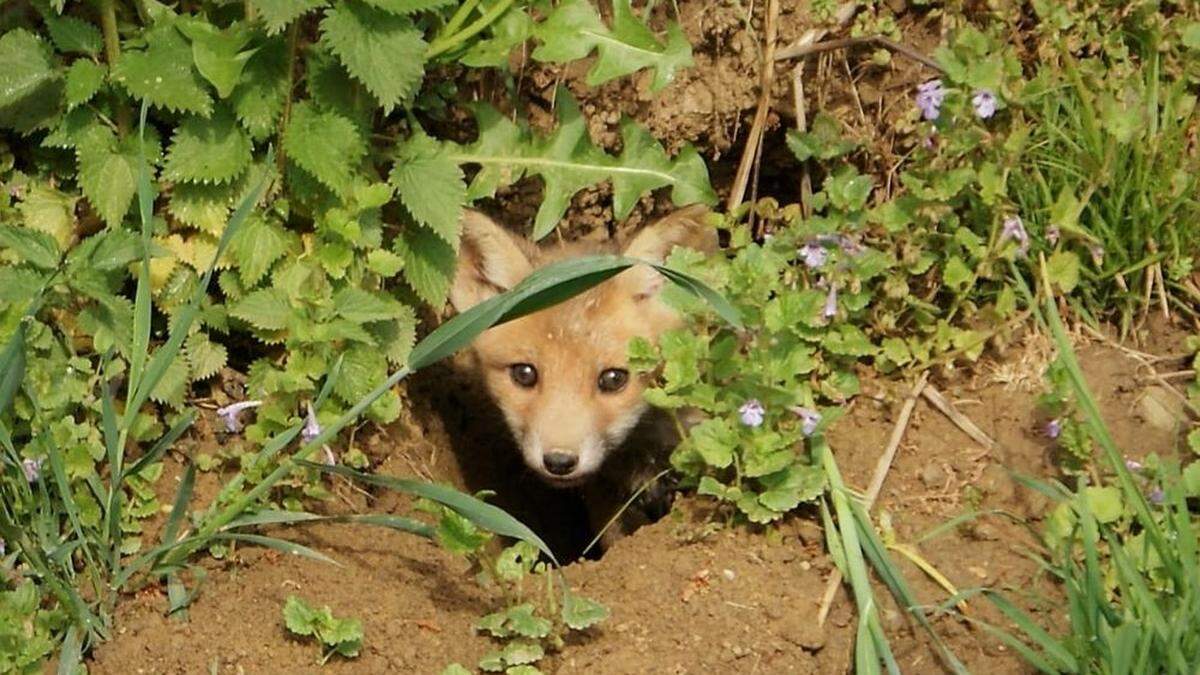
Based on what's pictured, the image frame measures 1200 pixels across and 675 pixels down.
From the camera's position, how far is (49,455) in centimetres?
324

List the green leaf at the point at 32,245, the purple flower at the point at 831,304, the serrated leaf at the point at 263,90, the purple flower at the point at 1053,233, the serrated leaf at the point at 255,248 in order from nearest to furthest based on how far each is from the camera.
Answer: the green leaf at the point at 32,245 → the serrated leaf at the point at 263,90 → the serrated leaf at the point at 255,248 → the purple flower at the point at 831,304 → the purple flower at the point at 1053,233

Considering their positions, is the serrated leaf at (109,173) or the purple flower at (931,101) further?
the purple flower at (931,101)

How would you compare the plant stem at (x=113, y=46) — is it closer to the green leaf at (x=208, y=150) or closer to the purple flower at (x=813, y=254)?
the green leaf at (x=208, y=150)

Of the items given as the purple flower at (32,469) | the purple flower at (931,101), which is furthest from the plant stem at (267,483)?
the purple flower at (931,101)

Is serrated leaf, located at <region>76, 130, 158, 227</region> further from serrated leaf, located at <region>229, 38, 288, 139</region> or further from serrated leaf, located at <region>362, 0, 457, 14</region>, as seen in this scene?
serrated leaf, located at <region>362, 0, 457, 14</region>

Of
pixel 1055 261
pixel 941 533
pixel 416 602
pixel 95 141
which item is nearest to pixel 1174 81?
pixel 1055 261

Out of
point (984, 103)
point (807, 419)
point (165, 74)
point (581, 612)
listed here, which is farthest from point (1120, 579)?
point (165, 74)

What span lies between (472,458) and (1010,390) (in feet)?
6.12

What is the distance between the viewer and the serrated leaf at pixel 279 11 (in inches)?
133

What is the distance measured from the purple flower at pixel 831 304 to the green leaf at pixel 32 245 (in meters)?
1.85

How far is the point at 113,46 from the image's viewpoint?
3717 mm

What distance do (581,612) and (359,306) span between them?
0.97 meters

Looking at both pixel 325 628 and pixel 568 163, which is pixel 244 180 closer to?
pixel 568 163

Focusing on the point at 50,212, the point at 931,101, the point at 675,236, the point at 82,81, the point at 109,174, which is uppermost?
the point at 82,81
